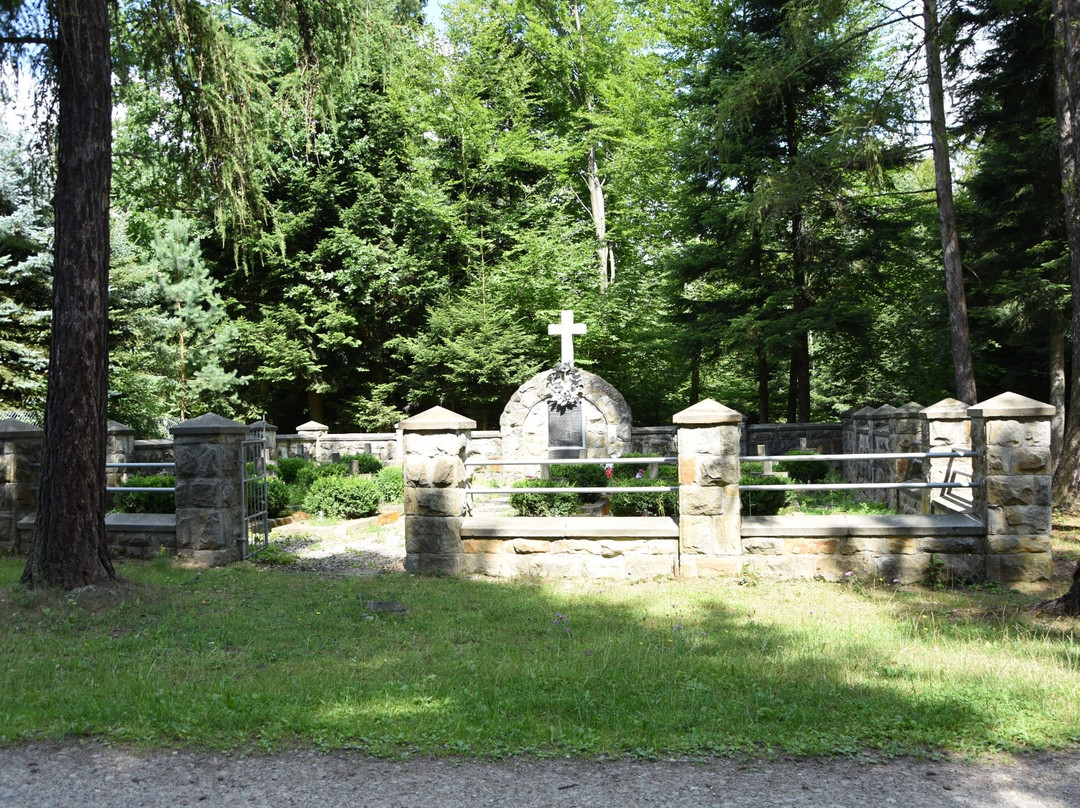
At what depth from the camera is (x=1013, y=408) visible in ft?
21.6

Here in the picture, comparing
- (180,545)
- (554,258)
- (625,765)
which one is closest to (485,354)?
(554,258)

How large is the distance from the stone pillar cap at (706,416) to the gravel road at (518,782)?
388 cm

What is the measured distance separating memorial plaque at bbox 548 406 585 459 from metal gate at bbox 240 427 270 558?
8.24m

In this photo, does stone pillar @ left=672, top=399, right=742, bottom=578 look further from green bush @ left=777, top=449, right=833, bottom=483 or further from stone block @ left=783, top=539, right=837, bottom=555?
green bush @ left=777, top=449, right=833, bottom=483

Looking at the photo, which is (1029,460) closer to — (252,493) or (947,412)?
(947,412)

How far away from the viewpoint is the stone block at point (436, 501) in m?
7.34

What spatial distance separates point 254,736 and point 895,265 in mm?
19727

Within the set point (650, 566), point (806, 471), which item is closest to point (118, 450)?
point (650, 566)

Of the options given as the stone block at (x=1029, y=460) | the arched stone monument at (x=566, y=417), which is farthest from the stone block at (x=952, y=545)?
the arched stone monument at (x=566, y=417)

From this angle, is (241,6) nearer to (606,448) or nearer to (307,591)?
(307,591)

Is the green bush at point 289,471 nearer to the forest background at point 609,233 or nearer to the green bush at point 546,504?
the forest background at point 609,233

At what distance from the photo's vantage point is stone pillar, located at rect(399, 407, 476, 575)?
7297mm

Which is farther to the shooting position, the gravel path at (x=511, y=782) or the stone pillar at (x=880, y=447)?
the stone pillar at (x=880, y=447)

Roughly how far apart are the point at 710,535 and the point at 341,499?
6787mm
